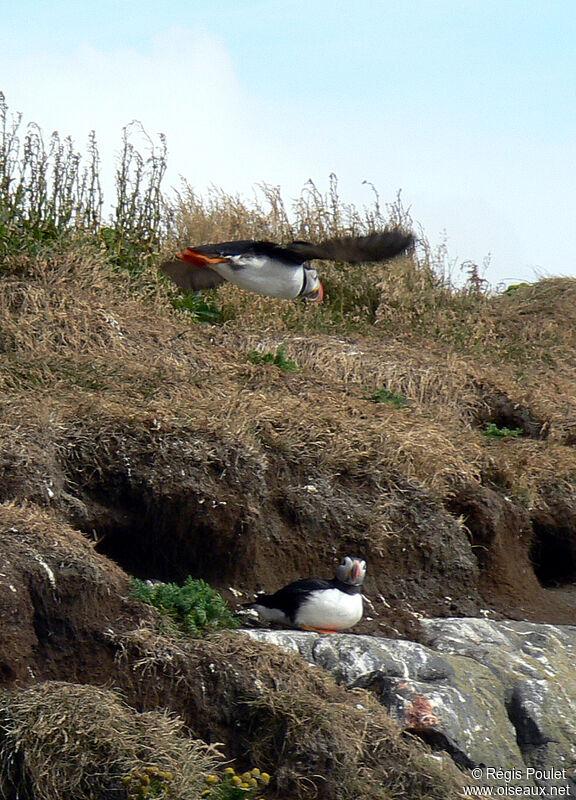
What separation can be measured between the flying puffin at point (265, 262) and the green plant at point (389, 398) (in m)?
0.86

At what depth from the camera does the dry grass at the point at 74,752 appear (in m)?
4.17

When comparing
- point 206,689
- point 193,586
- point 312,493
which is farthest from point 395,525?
point 206,689

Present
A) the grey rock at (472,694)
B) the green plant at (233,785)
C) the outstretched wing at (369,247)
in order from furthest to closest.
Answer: the outstretched wing at (369,247) → the grey rock at (472,694) → the green plant at (233,785)

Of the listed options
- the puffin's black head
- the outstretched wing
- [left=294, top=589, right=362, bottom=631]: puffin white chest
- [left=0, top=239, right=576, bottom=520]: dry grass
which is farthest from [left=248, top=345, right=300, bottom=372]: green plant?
[left=294, top=589, right=362, bottom=631]: puffin white chest

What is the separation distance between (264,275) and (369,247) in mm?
1095

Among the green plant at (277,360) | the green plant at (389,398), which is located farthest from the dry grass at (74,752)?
the green plant at (277,360)

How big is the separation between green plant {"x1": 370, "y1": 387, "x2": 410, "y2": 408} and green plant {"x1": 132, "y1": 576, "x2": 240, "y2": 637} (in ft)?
9.47

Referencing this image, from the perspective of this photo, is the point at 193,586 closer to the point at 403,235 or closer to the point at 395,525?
the point at 395,525

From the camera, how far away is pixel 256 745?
15.3 feet

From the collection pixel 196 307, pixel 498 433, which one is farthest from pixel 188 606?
pixel 196 307

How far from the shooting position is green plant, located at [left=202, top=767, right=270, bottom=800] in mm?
4312

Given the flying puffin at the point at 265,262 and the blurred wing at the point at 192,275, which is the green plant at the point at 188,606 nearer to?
the flying puffin at the point at 265,262

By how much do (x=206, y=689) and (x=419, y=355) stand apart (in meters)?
4.99

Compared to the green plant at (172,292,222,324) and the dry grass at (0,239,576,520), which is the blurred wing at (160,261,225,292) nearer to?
the dry grass at (0,239,576,520)
